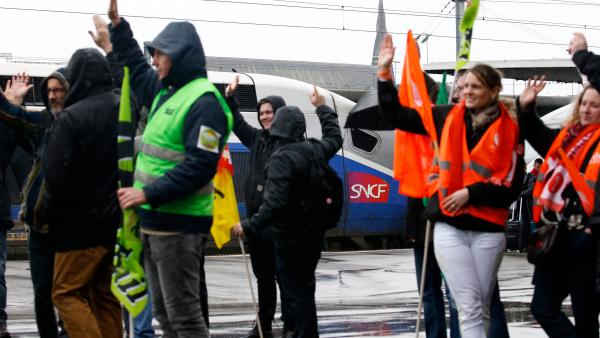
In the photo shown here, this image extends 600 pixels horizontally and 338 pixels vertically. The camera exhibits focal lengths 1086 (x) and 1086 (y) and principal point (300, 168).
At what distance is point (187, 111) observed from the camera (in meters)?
5.14

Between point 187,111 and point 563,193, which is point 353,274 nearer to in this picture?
point 563,193

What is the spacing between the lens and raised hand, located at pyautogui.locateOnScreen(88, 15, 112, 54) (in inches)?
233

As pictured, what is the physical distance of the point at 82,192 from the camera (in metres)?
5.97

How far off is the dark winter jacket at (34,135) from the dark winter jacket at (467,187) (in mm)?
1899

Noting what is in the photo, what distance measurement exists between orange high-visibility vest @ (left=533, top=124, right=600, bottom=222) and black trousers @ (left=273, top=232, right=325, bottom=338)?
1630 mm

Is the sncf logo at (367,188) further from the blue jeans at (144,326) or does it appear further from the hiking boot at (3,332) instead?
the blue jeans at (144,326)

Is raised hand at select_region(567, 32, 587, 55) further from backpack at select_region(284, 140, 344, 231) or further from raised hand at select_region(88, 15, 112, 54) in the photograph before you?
raised hand at select_region(88, 15, 112, 54)

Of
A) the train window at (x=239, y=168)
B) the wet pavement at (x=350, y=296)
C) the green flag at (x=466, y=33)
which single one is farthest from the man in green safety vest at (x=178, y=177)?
the train window at (x=239, y=168)

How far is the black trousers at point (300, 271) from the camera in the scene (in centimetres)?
704

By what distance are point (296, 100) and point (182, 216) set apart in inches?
531

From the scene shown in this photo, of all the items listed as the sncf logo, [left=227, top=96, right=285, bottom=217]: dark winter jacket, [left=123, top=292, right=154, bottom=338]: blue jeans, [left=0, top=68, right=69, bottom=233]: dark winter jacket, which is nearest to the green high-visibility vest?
[left=0, top=68, right=69, bottom=233]: dark winter jacket

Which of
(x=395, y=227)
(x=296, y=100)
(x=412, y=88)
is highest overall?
(x=412, y=88)

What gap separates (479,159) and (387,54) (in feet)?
2.63

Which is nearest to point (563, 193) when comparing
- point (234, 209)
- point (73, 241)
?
point (73, 241)
